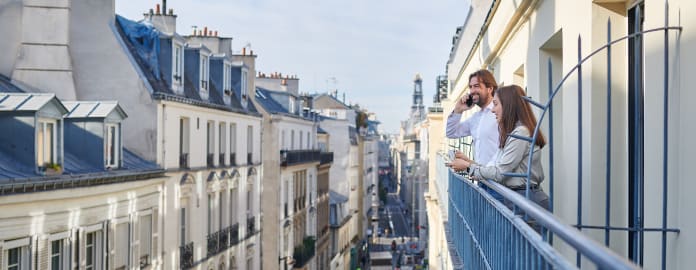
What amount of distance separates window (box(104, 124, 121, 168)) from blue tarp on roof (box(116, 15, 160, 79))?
13.8 feet

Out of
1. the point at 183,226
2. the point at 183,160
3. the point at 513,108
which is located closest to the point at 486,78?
the point at 513,108

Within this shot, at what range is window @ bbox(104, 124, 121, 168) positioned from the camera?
16.9m

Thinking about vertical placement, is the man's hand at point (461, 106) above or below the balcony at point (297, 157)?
above

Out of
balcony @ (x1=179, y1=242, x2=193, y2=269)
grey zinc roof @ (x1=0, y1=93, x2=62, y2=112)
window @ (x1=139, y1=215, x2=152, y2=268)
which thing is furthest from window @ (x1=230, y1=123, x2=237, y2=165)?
grey zinc roof @ (x1=0, y1=93, x2=62, y2=112)

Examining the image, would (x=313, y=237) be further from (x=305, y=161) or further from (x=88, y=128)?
(x=88, y=128)

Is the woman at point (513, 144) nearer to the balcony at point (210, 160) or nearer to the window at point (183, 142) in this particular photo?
the window at point (183, 142)

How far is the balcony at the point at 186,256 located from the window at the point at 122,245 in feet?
13.5

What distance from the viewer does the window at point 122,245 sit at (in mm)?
17266

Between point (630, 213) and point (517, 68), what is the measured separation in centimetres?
426

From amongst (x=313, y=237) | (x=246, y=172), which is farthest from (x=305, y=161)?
(x=246, y=172)

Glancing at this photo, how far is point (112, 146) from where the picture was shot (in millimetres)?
17125

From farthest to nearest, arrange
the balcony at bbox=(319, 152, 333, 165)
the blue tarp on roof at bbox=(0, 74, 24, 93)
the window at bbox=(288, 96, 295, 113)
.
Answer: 1. the balcony at bbox=(319, 152, 333, 165)
2. the window at bbox=(288, 96, 295, 113)
3. the blue tarp on roof at bbox=(0, 74, 24, 93)

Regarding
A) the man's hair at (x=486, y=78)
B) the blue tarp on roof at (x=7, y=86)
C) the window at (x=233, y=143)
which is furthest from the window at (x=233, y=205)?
the man's hair at (x=486, y=78)

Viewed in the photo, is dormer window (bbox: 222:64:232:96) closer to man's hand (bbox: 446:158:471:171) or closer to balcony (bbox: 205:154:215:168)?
balcony (bbox: 205:154:215:168)
